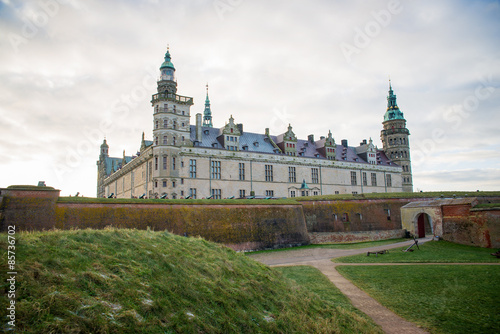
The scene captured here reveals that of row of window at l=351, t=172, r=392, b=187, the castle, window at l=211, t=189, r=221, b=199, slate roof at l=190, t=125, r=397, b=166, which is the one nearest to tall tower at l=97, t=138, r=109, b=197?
the castle

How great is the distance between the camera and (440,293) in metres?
14.8

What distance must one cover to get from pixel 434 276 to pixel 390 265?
3.96 meters

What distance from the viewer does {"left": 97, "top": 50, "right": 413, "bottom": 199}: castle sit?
138ft

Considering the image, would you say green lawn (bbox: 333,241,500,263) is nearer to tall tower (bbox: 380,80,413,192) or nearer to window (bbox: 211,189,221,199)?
window (bbox: 211,189,221,199)

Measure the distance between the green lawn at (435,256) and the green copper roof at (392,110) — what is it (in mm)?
47627

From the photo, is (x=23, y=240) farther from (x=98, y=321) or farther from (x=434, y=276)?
(x=434, y=276)

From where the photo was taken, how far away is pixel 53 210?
24.0 metres

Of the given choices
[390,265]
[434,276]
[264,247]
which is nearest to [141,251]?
[434,276]

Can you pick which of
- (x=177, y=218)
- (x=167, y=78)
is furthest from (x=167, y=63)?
(x=177, y=218)

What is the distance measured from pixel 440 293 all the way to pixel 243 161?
115ft

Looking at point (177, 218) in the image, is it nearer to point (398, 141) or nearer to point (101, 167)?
point (398, 141)

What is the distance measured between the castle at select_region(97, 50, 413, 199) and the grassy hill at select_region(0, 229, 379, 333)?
80.8 ft

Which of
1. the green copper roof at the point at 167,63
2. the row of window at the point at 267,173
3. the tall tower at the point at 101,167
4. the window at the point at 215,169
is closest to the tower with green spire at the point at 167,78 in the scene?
the green copper roof at the point at 167,63

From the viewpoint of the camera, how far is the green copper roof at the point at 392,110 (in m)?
69.8
